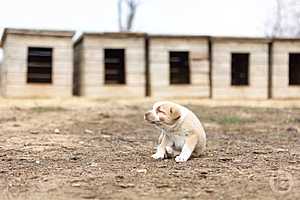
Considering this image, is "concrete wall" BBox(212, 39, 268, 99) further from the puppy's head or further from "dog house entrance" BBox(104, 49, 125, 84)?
the puppy's head

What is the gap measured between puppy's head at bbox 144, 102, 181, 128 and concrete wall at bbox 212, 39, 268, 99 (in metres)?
11.5

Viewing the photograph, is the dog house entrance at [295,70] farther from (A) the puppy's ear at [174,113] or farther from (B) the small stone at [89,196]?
(B) the small stone at [89,196]

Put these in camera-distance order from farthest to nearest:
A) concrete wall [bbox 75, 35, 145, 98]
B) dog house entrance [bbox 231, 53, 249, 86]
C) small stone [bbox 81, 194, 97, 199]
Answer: dog house entrance [bbox 231, 53, 249, 86] < concrete wall [bbox 75, 35, 145, 98] < small stone [bbox 81, 194, 97, 199]

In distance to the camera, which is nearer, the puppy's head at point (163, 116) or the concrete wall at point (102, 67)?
the puppy's head at point (163, 116)

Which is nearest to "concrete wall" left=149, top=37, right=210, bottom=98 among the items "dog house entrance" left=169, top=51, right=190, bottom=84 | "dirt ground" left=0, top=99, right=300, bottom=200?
"dog house entrance" left=169, top=51, right=190, bottom=84

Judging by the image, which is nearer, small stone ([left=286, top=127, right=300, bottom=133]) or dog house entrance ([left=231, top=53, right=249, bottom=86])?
small stone ([left=286, top=127, right=300, bottom=133])

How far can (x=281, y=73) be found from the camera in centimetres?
1780

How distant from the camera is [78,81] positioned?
17359 millimetres

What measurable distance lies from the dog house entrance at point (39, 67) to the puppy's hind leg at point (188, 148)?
12.8m

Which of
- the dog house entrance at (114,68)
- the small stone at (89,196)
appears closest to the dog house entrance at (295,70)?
the dog house entrance at (114,68)

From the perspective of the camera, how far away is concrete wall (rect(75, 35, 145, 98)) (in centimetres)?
1620

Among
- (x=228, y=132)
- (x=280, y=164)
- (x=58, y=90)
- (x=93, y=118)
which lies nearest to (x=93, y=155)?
(x=280, y=164)

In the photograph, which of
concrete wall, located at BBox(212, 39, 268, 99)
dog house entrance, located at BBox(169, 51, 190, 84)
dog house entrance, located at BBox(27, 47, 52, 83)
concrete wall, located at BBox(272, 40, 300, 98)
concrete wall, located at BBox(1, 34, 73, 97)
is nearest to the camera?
concrete wall, located at BBox(1, 34, 73, 97)

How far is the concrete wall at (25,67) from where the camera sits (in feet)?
51.7
